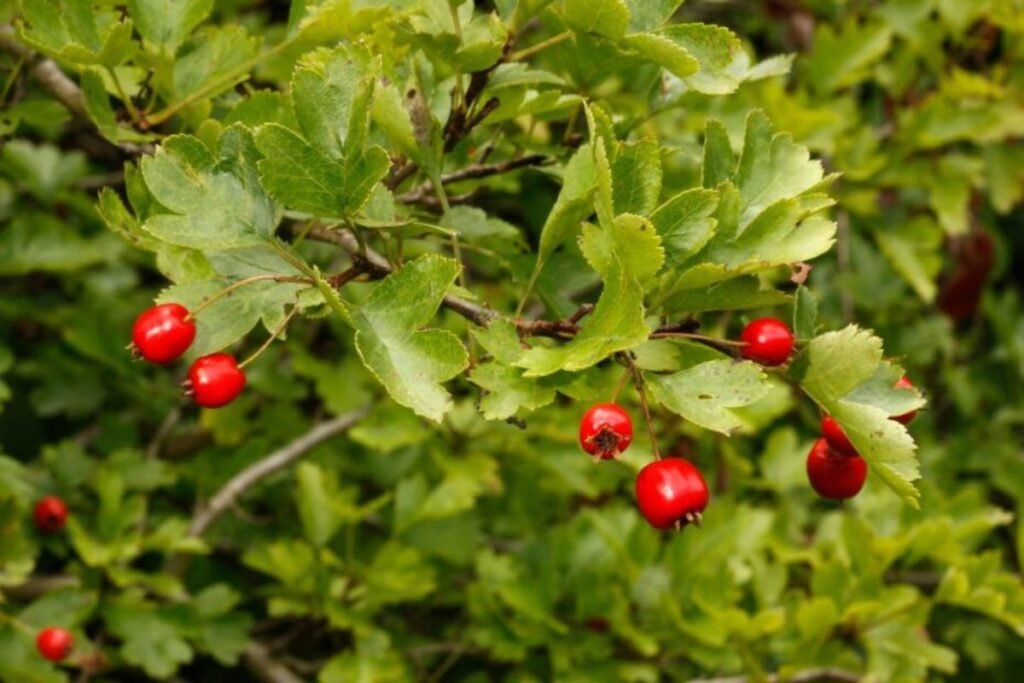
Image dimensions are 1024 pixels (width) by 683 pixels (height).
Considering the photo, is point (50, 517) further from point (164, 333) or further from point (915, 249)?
point (915, 249)

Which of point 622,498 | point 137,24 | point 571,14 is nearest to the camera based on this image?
point 571,14

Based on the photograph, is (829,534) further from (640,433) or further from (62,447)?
(62,447)

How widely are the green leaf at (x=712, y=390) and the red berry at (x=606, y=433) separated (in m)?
0.04

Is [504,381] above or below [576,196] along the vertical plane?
below

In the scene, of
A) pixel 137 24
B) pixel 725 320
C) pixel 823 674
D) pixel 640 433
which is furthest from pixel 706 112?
Result: pixel 137 24

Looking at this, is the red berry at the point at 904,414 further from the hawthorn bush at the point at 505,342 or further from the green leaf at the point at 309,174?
the green leaf at the point at 309,174

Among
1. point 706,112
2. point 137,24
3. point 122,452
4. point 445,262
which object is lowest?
point 122,452

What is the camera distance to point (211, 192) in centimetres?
110

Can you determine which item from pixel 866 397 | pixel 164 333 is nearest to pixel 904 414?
pixel 866 397

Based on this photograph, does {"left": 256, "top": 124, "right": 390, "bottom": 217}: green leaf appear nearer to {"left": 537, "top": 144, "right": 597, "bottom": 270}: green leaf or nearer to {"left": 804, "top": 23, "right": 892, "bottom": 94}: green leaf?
{"left": 537, "top": 144, "right": 597, "bottom": 270}: green leaf

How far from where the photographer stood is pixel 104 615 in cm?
186

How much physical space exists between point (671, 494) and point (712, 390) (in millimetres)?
106

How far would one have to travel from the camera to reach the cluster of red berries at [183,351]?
1.13 metres

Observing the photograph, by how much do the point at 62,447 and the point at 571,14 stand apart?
130 centimetres
